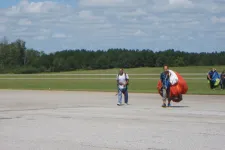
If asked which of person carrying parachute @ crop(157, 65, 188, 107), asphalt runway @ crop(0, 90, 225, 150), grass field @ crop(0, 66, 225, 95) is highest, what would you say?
person carrying parachute @ crop(157, 65, 188, 107)

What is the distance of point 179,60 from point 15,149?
12961 centimetres

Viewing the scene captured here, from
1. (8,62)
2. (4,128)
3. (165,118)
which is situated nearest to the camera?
(4,128)

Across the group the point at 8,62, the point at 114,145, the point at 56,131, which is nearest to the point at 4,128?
the point at 56,131

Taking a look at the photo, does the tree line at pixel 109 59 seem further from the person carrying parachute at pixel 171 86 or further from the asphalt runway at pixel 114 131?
the asphalt runway at pixel 114 131

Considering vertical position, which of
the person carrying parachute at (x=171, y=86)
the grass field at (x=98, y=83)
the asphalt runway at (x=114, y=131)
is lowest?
the grass field at (x=98, y=83)

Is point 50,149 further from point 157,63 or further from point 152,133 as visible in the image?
point 157,63

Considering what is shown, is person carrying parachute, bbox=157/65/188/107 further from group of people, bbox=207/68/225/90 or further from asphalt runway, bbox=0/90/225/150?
group of people, bbox=207/68/225/90

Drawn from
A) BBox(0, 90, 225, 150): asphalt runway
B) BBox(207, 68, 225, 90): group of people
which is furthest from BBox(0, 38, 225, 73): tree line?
BBox(0, 90, 225, 150): asphalt runway

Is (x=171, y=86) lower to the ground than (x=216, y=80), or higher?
higher

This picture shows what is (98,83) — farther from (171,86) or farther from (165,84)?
(165,84)

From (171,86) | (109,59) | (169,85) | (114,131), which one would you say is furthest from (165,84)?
(109,59)

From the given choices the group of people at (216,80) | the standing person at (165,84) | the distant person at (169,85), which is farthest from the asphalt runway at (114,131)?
the group of people at (216,80)

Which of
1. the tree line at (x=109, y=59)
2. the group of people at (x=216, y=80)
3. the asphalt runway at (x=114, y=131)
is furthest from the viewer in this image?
the tree line at (x=109, y=59)

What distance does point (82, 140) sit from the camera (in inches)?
438
